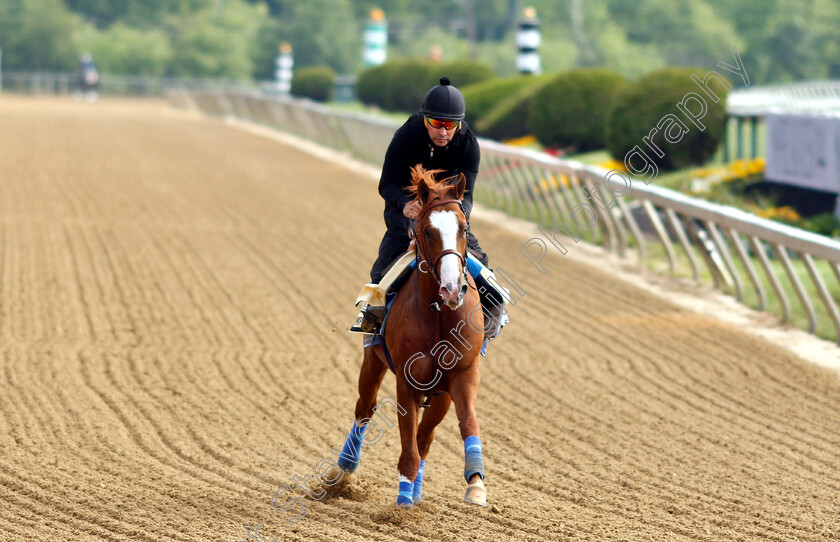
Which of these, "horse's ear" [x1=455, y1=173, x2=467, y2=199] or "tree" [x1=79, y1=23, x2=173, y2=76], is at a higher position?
"horse's ear" [x1=455, y1=173, x2=467, y2=199]

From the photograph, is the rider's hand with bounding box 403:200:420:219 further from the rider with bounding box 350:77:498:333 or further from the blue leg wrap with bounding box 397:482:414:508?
the blue leg wrap with bounding box 397:482:414:508

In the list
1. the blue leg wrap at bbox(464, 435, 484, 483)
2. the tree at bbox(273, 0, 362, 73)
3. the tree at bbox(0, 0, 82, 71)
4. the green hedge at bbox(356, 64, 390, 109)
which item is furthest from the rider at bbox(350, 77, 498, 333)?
the tree at bbox(273, 0, 362, 73)

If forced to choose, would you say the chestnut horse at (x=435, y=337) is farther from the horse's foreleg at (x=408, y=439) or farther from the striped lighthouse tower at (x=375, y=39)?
the striped lighthouse tower at (x=375, y=39)

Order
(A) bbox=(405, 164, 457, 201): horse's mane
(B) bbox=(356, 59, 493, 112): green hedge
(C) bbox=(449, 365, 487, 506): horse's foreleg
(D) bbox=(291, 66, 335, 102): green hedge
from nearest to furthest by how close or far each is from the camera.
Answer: (C) bbox=(449, 365, 487, 506): horse's foreleg, (A) bbox=(405, 164, 457, 201): horse's mane, (B) bbox=(356, 59, 493, 112): green hedge, (D) bbox=(291, 66, 335, 102): green hedge

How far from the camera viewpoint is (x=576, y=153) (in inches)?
886

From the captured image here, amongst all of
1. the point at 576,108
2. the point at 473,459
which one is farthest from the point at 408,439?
the point at 576,108

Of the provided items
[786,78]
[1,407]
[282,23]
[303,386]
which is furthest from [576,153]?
[282,23]

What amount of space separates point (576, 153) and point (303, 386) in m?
15.6

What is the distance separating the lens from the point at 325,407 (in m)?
7.31

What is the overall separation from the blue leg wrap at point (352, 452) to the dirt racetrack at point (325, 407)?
0.41ft

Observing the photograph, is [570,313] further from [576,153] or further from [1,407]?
[576,153]

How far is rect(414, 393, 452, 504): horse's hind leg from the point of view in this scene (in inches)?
207

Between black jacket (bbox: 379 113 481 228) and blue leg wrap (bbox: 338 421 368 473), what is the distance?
1.21m

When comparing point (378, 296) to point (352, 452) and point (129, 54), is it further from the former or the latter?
point (129, 54)
